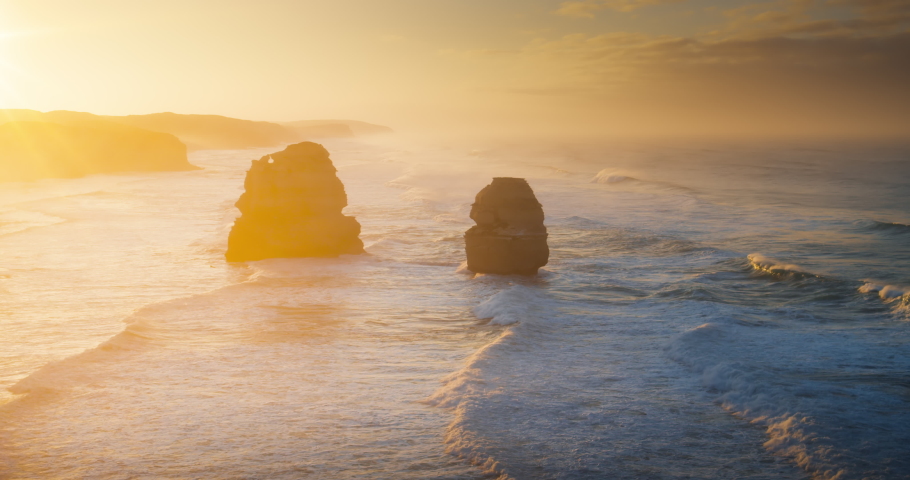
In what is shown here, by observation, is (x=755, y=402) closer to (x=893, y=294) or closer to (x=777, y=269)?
(x=893, y=294)

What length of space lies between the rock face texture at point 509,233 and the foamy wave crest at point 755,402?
23.6 feet

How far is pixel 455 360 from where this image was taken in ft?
43.0

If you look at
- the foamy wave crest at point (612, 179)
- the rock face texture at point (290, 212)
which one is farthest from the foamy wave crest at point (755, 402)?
the foamy wave crest at point (612, 179)

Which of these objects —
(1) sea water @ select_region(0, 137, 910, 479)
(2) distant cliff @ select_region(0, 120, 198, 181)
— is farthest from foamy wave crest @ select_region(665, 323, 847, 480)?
(2) distant cliff @ select_region(0, 120, 198, 181)

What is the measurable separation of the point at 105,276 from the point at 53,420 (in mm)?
12307

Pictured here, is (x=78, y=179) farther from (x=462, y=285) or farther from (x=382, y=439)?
(x=382, y=439)

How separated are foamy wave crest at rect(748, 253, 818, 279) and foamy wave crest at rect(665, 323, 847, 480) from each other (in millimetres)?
7171

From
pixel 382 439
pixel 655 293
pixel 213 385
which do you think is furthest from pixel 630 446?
pixel 655 293

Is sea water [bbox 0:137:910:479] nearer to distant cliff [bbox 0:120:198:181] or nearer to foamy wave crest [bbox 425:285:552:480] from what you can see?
foamy wave crest [bbox 425:285:552:480]

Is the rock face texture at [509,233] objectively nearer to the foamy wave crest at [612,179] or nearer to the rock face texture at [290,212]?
the rock face texture at [290,212]

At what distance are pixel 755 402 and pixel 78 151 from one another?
86.3m

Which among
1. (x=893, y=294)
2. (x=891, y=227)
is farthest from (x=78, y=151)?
(x=893, y=294)

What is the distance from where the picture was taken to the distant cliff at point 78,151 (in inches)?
2864

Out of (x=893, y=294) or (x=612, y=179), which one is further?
→ (x=612, y=179)
